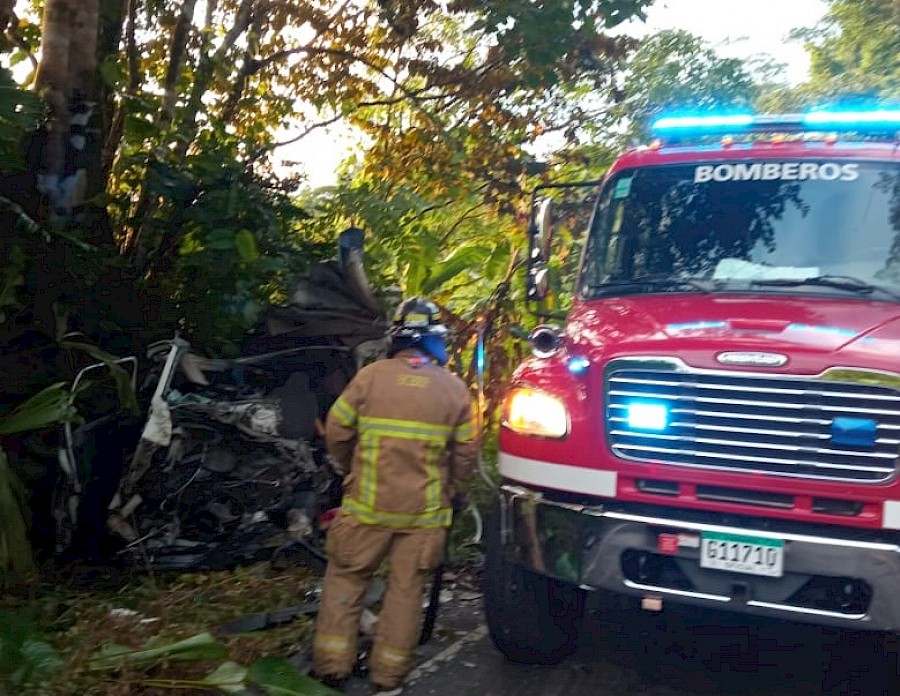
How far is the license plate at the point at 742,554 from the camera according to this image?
155 inches

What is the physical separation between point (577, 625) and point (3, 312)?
3.61m

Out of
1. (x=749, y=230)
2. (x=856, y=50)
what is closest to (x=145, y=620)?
(x=749, y=230)

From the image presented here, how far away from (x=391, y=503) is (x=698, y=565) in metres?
1.30

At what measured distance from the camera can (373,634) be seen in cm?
498

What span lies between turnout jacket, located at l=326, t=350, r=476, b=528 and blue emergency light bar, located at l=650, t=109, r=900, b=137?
198 centimetres

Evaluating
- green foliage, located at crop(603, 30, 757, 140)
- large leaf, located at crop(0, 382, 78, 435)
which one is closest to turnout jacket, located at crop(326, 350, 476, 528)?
large leaf, located at crop(0, 382, 78, 435)

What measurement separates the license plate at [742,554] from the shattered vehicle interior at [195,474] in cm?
255

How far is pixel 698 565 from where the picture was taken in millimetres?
4062

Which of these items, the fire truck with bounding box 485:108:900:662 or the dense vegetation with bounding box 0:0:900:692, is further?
the dense vegetation with bounding box 0:0:900:692

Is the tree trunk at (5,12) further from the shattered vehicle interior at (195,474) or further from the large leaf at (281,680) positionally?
the large leaf at (281,680)

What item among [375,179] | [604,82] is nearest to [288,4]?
[375,179]

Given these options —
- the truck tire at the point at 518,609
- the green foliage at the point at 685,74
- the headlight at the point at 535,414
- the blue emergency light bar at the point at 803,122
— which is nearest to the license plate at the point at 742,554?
the headlight at the point at 535,414

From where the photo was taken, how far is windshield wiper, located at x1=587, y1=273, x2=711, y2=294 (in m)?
5.01

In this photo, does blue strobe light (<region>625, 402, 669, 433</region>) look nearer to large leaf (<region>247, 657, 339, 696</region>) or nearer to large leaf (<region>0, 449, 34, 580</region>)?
large leaf (<region>247, 657, 339, 696</region>)
